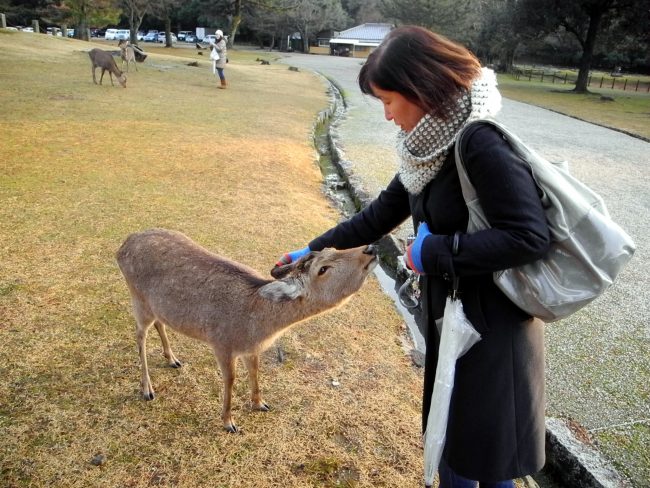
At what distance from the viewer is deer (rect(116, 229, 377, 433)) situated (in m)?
2.62

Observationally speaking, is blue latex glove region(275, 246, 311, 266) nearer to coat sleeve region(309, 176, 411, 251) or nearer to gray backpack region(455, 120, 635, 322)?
coat sleeve region(309, 176, 411, 251)

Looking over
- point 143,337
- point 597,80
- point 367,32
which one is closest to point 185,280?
point 143,337

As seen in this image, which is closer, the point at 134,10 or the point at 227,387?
the point at 227,387

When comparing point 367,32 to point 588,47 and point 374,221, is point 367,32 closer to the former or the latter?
point 588,47

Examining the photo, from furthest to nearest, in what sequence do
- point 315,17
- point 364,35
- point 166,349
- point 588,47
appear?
point 364,35 → point 315,17 → point 588,47 → point 166,349

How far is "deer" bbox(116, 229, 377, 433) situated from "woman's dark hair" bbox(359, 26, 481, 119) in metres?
1.06

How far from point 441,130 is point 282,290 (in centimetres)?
127

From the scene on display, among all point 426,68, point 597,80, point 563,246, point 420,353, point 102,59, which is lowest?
point 420,353

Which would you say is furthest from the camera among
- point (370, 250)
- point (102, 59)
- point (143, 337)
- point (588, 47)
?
point (588, 47)

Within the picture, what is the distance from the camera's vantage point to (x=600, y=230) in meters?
1.55

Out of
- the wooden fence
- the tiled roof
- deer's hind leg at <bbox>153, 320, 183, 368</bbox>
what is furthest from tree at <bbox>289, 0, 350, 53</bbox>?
deer's hind leg at <bbox>153, 320, 183, 368</bbox>

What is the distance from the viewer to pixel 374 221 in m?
2.32

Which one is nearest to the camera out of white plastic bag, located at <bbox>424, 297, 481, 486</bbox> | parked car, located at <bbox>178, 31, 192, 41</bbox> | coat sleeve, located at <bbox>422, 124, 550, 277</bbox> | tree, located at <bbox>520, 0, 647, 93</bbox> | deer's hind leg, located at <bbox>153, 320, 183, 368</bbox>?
coat sleeve, located at <bbox>422, 124, 550, 277</bbox>

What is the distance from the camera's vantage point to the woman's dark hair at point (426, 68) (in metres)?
1.61
